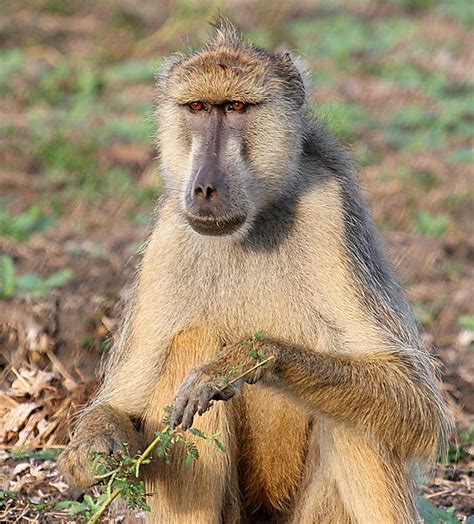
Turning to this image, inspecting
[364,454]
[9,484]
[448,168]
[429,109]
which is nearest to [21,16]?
[429,109]

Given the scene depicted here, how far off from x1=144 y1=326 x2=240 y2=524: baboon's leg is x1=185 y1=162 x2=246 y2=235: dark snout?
391mm

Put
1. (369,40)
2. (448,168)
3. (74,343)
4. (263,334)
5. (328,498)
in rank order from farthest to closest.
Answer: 1. (369,40)
2. (448,168)
3. (74,343)
4. (328,498)
5. (263,334)

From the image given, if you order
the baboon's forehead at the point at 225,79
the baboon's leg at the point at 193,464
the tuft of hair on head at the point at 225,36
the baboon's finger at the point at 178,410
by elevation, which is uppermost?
the tuft of hair on head at the point at 225,36

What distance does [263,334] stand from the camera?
4.46 m

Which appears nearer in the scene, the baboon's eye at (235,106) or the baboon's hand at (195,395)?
the baboon's hand at (195,395)

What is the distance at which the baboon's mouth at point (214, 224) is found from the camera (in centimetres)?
465

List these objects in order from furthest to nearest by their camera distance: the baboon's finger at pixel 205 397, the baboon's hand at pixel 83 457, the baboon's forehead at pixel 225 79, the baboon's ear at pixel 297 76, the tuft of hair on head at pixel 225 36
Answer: the tuft of hair on head at pixel 225 36
the baboon's ear at pixel 297 76
the baboon's forehead at pixel 225 79
the baboon's hand at pixel 83 457
the baboon's finger at pixel 205 397

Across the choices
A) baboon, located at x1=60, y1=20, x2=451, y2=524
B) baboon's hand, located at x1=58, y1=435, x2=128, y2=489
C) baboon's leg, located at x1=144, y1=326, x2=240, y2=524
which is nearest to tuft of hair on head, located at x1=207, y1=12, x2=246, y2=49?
baboon, located at x1=60, y1=20, x2=451, y2=524

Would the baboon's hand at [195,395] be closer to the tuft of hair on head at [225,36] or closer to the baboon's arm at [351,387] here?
the baboon's arm at [351,387]

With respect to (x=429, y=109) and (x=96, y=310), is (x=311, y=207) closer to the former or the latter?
(x=96, y=310)

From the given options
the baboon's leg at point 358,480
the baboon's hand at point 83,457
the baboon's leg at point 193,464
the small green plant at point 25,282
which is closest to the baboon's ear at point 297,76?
the baboon's leg at point 193,464

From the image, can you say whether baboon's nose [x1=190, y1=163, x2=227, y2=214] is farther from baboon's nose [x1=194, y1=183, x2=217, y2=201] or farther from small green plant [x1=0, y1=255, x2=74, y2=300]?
small green plant [x1=0, y1=255, x2=74, y2=300]

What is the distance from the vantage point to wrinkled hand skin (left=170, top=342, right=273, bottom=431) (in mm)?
4227

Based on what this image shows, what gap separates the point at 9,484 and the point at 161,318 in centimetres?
114
